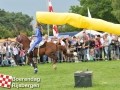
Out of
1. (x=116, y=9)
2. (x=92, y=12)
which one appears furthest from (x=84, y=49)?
(x=92, y=12)

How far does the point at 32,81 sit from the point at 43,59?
10.7m

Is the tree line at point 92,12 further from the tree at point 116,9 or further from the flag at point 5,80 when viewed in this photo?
the flag at point 5,80

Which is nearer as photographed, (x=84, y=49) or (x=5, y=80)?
(x=5, y=80)

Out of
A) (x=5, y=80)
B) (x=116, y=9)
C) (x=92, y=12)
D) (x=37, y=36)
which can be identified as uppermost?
(x=92, y=12)

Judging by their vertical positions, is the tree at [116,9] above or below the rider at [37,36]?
above

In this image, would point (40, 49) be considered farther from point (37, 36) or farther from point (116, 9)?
point (116, 9)

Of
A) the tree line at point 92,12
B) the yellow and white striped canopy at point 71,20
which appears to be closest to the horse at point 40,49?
the yellow and white striped canopy at point 71,20

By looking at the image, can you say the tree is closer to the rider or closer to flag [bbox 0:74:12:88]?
the rider

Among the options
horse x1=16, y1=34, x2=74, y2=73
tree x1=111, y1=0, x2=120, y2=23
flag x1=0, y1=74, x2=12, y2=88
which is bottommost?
flag x1=0, y1=74, x2=12, y2=88

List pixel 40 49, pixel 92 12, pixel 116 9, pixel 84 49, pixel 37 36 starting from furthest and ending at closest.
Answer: pixel 92 12, pixel 116 9, pixel 84 49, pixel 40 49, pixel 37 36

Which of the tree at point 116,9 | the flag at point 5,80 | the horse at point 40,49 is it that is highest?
the tree at point 116,9

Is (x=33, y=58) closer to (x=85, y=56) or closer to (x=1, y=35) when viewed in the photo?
(x=85, y=56)

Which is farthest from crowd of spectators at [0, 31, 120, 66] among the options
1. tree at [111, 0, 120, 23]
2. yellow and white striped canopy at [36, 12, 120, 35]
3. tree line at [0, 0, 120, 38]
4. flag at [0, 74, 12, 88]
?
tree at [111, 0, 120, 23]

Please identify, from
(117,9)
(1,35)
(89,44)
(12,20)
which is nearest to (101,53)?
(89,44)
